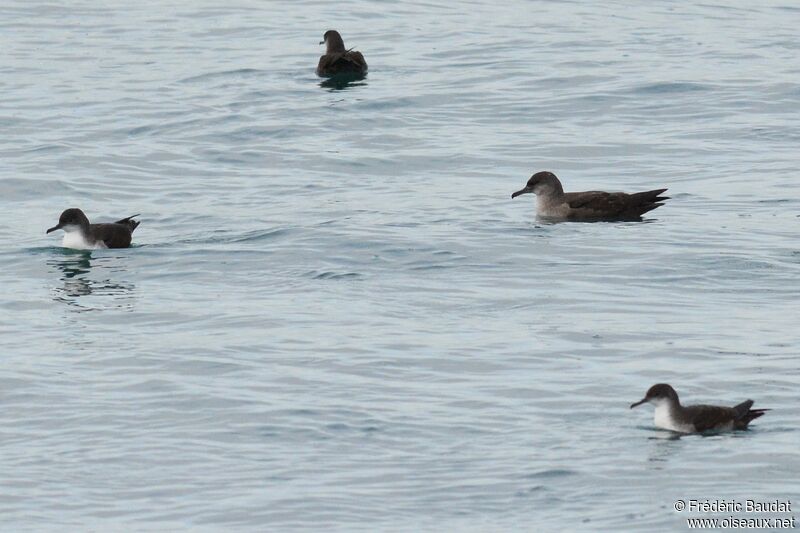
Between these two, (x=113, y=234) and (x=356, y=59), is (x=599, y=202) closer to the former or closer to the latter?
(x=113, y=234)

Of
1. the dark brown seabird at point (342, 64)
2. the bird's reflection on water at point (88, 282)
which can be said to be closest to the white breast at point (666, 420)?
the bird's reflection on water at point (88, 282)

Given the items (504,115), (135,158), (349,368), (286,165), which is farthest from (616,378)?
(504,115)

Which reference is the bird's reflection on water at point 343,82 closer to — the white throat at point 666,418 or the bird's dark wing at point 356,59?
the bird's dark wing at point 356,59

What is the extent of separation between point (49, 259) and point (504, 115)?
36.4ft

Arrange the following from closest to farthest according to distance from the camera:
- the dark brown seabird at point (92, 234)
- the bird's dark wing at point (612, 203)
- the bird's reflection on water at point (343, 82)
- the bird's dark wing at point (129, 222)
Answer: the dark brown seabird at point (92, 234) → the bird's dark wing at point (129, 222) → the bird's dark wing at point (612, 203) → the bird's reflection on water at point (343, 82)

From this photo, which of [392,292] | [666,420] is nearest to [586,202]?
[392,292]

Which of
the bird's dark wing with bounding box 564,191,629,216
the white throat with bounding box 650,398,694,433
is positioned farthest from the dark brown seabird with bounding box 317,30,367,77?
the white throat with bounding box 650,398,694,433

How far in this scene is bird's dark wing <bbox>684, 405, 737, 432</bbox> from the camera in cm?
1270

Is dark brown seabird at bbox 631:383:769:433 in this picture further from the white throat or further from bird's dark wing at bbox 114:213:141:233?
bird's dark wing at bbox 114:213:141:233

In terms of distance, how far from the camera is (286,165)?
2447 cm

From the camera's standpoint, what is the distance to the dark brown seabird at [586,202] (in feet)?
68.0

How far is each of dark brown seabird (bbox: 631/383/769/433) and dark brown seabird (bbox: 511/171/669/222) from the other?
811 cm

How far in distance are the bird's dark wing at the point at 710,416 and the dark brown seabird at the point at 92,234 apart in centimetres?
883

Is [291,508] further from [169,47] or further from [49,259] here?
[169,47]
